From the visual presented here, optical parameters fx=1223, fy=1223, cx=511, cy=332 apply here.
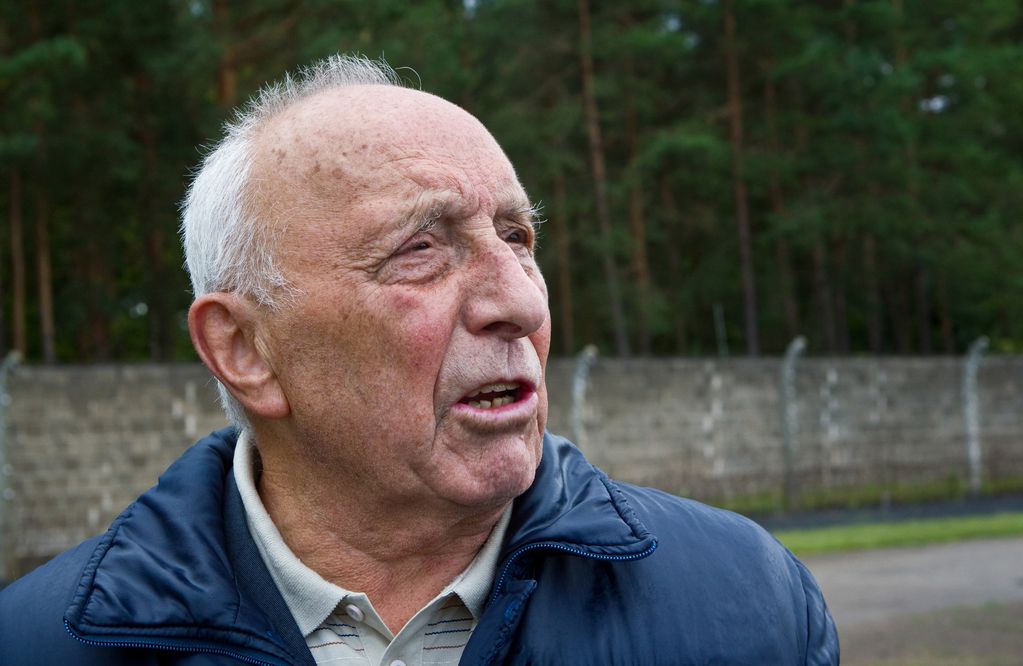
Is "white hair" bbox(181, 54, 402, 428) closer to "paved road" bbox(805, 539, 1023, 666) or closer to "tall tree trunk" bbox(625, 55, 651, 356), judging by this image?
"paved road" bbox(805, 539, 1023, 666)

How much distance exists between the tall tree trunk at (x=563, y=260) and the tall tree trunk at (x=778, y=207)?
5.66 meters

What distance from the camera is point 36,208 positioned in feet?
91.2

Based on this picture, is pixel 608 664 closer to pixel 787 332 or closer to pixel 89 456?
Answer: pixel 89 456

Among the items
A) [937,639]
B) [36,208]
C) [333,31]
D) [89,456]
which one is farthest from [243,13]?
[937,639]

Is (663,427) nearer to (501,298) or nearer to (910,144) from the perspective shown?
(501,298)

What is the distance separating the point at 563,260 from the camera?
3503 centimetres

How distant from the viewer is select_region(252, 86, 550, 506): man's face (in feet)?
6.11

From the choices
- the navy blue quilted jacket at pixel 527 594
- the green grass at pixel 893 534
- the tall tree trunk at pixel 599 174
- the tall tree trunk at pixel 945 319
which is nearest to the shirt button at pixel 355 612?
the navy blue quilted jacket at pixel 527 594

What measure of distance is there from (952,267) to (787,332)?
855 cm

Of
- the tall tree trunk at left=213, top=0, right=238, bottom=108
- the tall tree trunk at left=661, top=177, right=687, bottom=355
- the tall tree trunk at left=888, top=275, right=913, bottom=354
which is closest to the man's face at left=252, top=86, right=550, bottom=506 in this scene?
the tall tree trunk at left=213, top=0, right=238, bottom=108

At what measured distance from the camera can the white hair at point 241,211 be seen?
1.97m

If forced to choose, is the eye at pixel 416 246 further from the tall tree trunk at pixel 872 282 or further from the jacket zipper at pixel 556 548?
the tall tree trunk at pixel 872 282

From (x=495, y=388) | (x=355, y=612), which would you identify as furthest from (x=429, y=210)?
(x=355, y=612)

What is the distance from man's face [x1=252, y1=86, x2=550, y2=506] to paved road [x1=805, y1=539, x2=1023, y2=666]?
593cm
